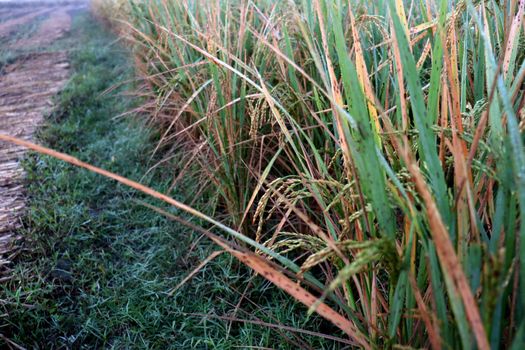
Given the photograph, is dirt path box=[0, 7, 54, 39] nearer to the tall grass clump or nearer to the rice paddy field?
the rice paddy field

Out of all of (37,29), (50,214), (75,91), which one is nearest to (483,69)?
(50,214)

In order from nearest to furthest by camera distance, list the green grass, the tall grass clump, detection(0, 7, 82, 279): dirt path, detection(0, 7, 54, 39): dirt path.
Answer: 1. the tall grass clump
2. the green grass
3. detection(0, 7, 82, 279): dirt path
4. detection(0, 7, 54, 39): dirt path

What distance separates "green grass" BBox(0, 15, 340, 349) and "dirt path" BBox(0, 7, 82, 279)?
63 millimetres

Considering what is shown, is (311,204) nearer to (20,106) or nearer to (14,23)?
(20,106)

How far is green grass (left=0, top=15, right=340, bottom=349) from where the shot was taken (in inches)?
52.9

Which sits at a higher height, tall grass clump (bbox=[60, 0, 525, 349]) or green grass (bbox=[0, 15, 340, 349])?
tall grass clump (bbox=[60, 0, 525, 349])

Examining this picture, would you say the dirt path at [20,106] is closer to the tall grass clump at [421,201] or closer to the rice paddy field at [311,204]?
the rice paddy field at [311,204]

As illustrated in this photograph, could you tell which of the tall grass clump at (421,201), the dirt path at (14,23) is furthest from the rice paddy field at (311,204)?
the dirt path at (14,23)

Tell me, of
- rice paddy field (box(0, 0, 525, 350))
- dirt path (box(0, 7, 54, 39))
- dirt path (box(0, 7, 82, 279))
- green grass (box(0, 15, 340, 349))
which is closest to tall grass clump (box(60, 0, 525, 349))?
rice paddy field (box(0, 0, 525, 350))

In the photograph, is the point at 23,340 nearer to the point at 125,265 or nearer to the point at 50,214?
the point at 125,265

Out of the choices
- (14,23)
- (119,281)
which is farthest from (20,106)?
(14,23)

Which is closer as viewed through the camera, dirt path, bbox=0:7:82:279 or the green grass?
the green grass

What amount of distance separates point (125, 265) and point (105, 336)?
332mm

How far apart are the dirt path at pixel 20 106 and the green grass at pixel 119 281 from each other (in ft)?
0.21
